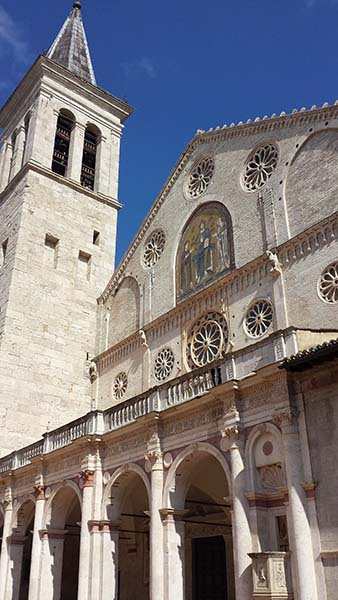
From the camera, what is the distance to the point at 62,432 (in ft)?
61.9

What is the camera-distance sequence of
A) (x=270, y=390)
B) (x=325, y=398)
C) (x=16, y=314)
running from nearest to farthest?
1. (x=325, y=398)
2. (x=270, y=390)
3. (x=16, y=314)

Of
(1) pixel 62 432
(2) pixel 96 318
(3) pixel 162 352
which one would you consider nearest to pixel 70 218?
(2) pixel 96 318

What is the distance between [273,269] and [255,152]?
4774 mm

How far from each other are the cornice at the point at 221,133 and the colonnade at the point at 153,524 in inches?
383

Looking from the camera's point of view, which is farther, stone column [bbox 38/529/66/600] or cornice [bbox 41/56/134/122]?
cornice [bbox 41/56/134/122]

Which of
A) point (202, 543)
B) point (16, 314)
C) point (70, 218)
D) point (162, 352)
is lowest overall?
point (202, 543)

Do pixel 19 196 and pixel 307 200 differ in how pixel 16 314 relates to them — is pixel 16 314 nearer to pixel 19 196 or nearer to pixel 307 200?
pixel 19 196

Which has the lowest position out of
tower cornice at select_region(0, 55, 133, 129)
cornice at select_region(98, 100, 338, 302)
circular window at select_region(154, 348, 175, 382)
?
circular window at select_region(154, 348, 175, 382)

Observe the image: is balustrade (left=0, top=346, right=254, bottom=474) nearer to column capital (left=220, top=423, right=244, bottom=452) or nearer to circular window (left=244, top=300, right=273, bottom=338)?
column capital (left=220, top=423, right=244, bottom=452)

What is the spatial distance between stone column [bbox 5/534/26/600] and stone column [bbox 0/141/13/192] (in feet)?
55.8

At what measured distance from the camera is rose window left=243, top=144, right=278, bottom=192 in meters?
19.1

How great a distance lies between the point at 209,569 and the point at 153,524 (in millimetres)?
4504

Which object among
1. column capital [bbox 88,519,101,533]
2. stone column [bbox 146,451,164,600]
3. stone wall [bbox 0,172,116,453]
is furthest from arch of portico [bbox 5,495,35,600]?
stone column [bbox 146,451,164,600]

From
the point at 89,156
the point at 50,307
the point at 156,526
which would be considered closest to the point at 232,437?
the point at 156,526
